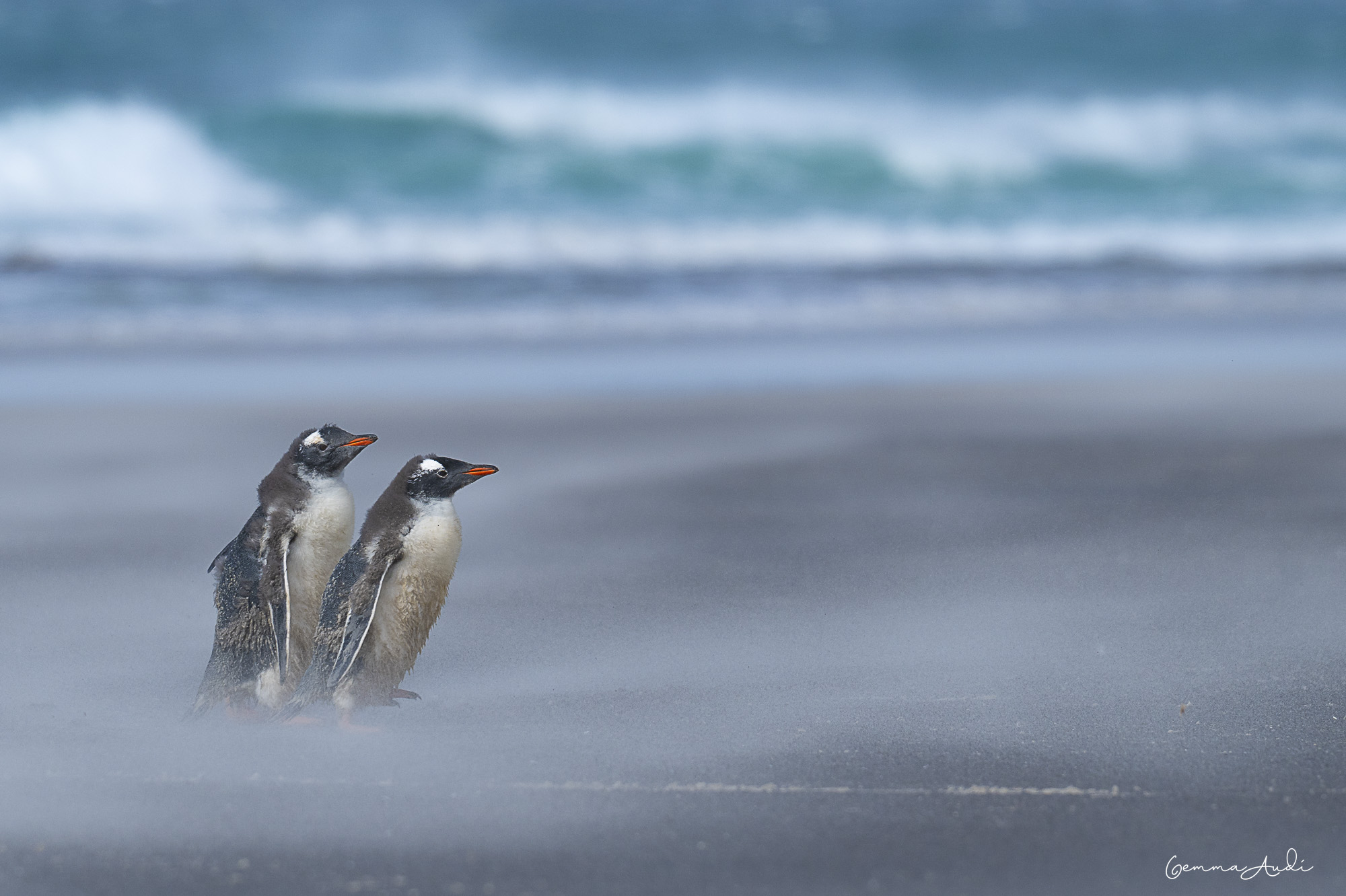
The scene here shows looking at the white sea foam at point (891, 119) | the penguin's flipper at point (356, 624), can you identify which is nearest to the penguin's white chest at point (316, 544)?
the penguin's flipper at point (356, 624)

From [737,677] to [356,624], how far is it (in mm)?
711

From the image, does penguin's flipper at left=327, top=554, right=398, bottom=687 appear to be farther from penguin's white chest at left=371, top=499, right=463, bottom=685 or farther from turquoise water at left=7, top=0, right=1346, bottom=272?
turquoise water at left=7, top=0, right=1346, bottom=272

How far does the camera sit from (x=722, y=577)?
3160 millimetres

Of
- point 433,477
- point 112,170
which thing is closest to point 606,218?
point 112,170

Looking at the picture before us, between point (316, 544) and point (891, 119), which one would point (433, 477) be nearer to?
point (316, 544)

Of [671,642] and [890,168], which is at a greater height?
[890,168]

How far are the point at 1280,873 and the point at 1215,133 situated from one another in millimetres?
14230

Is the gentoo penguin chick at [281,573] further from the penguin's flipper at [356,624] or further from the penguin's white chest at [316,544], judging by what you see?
the penguin's flipper at [356,624]

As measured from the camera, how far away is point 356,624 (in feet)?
7.92

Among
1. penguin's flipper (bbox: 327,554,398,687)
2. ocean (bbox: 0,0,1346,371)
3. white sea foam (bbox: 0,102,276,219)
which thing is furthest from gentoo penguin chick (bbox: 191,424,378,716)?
white sea foam (bbox: 0,102,276,219)

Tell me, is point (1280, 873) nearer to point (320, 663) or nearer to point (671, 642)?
point (671, 642)

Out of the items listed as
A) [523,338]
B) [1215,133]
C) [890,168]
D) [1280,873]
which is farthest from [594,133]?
[1280,873]

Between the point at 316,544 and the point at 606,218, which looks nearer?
the point at 316,544

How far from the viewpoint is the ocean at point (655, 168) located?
7414mm
